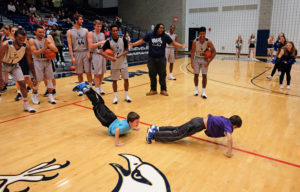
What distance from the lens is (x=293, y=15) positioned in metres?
15.8

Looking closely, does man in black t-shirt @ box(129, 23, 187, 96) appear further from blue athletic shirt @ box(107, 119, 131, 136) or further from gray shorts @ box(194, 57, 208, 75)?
blue athletic shirt @ box(107, 119, 131, 136)

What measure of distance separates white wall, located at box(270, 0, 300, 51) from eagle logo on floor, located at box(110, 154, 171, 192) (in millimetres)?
17613

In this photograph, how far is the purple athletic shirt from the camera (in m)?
3.10

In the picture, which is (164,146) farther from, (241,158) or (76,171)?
(76,171)

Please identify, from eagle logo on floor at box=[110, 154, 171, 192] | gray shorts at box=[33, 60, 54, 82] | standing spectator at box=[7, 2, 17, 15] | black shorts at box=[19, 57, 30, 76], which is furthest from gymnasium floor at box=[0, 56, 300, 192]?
standing spectator at box=[7, 2, 17, 15]

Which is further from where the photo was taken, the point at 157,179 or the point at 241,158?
the point at 241,158

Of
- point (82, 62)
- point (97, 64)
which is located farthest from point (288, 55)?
point (82, 62)

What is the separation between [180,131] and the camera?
130 inches

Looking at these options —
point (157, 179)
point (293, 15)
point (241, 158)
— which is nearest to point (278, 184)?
point (241, 158)

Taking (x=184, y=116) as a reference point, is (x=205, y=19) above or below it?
above

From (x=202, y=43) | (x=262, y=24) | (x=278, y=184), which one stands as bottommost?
(x=278, y=184)

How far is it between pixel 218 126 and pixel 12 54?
4108 mm

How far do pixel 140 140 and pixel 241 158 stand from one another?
148 cm

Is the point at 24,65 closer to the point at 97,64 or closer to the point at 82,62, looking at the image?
the point at 82,62
